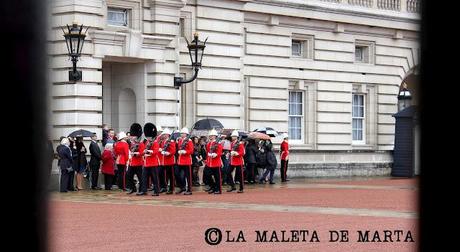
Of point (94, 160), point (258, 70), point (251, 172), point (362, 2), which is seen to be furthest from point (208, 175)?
point (362, 2)

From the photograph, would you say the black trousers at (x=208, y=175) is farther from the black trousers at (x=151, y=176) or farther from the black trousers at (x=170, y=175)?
Answer: the black trousers at (x=151, y=176)

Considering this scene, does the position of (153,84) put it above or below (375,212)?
above

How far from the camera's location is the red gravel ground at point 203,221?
10.2 m

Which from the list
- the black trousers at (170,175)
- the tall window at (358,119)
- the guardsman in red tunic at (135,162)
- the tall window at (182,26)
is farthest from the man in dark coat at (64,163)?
the tall window at (358,119)

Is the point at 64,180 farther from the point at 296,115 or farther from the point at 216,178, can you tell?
the point at 296,115

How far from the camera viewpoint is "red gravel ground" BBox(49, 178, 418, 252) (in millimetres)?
10188

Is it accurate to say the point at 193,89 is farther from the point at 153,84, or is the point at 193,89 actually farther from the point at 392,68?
the point at 392,68

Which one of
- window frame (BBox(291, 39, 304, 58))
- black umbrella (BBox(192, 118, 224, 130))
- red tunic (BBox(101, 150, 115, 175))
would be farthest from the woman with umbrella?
window frame (BBox(291, 39, 304, 58))

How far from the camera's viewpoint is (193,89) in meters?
31.1

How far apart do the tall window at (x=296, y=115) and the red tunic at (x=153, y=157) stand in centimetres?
1388

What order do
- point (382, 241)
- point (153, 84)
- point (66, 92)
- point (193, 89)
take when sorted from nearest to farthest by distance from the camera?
1. point (382, 241)
2. point (66, 92)
3. point (153, 84)
4. point (193, 89)

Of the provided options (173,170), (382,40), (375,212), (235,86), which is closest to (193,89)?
(235,86)

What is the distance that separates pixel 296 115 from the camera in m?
36.5

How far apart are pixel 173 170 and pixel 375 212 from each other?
8.37 m
